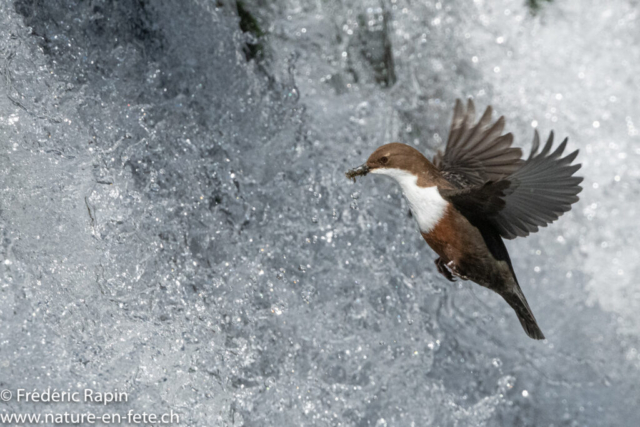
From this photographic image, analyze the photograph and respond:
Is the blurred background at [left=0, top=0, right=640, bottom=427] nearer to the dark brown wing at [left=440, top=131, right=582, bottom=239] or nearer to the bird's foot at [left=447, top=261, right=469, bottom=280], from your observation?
the bird's foot at [left=447, top=261, right=469, bottom=280]

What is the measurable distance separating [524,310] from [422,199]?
0.58 metres

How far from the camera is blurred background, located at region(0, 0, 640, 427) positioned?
2.42 metres

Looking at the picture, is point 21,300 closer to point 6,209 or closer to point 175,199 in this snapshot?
point 6,209

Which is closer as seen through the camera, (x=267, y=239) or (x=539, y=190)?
(x=539, y=190)

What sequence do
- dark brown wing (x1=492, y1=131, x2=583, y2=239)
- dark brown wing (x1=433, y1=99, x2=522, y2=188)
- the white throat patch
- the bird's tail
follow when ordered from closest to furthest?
dark brown wing (x1=492, y1=131, x2=583, y2=239) → the white throat patch → the bird's tail → dark brown wing (x1=433, y1=99, x2=522, y2=188)

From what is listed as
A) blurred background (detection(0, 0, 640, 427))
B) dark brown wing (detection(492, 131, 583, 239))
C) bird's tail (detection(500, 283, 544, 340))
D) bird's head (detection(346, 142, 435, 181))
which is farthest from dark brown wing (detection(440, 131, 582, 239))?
blurred background (detection(0, 0, 640, 427))

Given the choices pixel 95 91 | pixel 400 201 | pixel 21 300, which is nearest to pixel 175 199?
pixel 95 91

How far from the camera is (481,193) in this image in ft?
6.56

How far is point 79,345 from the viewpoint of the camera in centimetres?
242

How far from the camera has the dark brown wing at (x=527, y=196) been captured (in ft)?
6.11

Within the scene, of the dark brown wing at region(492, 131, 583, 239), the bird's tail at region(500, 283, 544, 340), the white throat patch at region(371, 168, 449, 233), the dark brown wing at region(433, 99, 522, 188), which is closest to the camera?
the dark brown wing at region(492, 131, 583, 239)

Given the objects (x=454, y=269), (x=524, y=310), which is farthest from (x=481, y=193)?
(x=524, y=310)

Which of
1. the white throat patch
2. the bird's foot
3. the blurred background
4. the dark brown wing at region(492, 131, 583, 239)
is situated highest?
the dark brown wing at region(492, 131, 583, 239)

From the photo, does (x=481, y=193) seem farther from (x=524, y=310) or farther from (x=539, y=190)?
(x=524, y=310)
